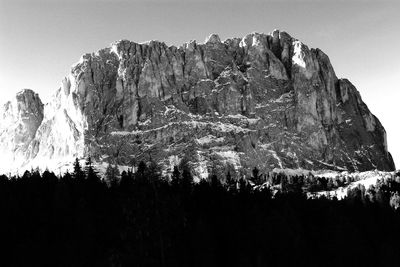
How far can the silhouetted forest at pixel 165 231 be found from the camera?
71438mm

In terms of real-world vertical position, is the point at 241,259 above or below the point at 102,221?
below

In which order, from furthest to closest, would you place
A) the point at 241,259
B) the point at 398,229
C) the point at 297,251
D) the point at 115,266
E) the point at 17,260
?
1. the point at 398,229
2. the point at 297,251
3. the point at 241,259
4. the point at 17,260
5. the point at 115,266

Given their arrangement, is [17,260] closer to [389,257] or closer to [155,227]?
[155,227]

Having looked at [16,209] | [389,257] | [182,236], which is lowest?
[389,257]

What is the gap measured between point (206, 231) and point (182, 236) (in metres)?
7.16

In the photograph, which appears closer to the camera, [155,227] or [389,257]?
[155,227]

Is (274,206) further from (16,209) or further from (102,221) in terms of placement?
(16,209)

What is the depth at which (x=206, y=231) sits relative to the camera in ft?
326

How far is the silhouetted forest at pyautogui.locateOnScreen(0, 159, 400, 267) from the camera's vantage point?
234ft

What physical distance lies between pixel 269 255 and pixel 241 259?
6.03m

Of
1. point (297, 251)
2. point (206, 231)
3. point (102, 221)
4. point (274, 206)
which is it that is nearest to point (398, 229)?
point (274, 206)

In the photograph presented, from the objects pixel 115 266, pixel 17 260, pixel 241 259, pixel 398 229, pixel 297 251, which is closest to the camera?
pixel 115 266

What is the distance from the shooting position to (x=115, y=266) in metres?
69.9

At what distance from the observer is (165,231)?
234ft
